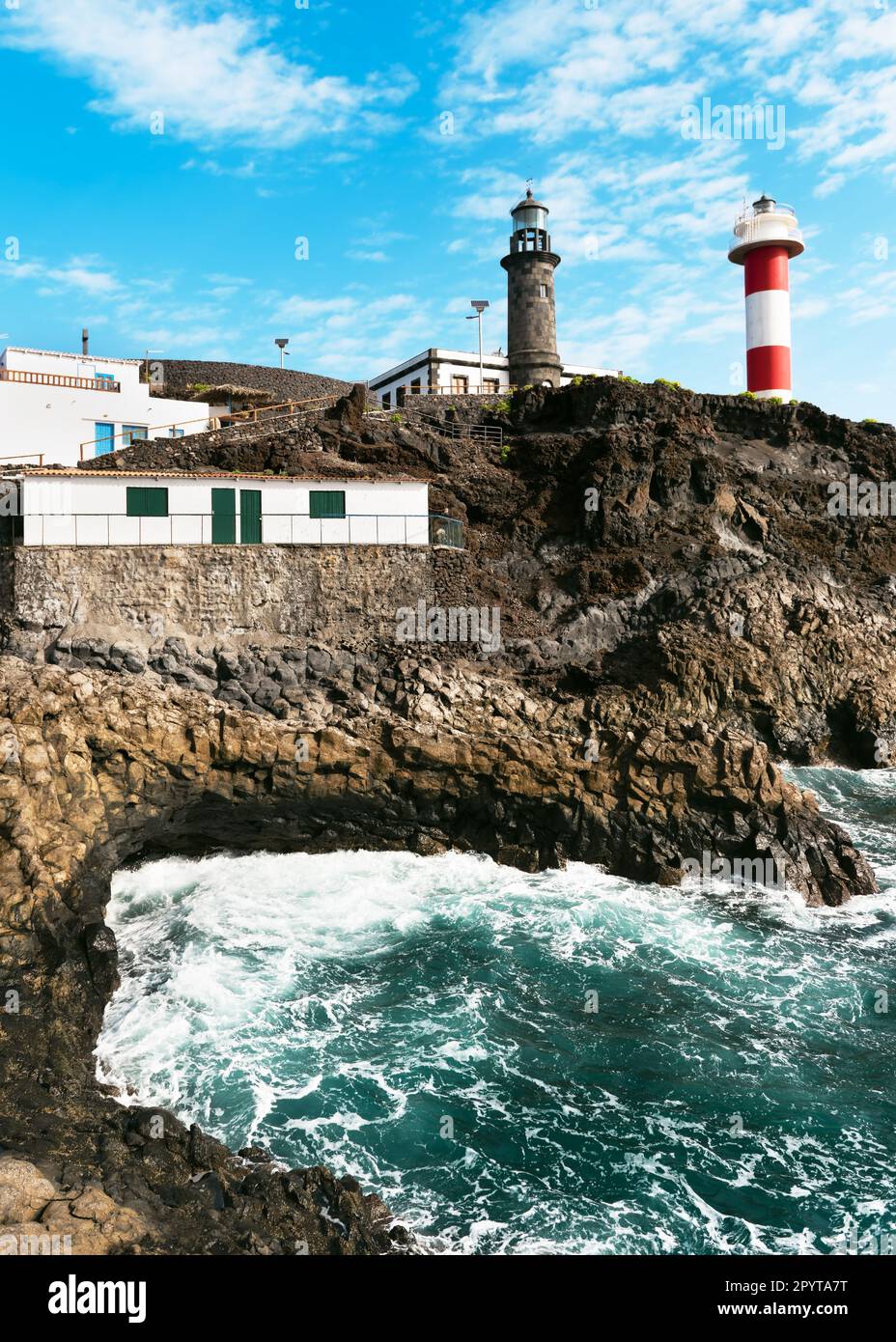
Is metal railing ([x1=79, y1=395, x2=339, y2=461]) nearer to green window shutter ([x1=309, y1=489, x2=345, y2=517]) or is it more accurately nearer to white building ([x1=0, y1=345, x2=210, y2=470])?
white building ([x1=0, y1=345, x2=210, y2=470])

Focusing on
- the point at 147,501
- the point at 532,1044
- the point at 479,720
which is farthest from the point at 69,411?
the point at 532,1044

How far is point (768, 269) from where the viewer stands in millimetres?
44219

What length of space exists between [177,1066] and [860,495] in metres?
37.6

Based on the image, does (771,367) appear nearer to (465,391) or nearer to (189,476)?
(465,391)

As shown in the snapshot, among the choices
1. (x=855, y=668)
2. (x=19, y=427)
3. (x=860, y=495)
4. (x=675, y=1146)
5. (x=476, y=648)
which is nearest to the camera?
(x=675, y=1146)

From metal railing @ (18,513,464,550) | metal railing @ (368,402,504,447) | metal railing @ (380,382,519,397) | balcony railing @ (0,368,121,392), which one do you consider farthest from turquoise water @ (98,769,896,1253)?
metal railing @ (380,382,519,397)

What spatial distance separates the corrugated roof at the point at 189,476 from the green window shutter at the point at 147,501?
31 centimetres

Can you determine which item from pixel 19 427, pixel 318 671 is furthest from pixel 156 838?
pixel 19 427

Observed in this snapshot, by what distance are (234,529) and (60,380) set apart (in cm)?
1383

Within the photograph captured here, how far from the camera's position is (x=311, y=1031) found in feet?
49.6

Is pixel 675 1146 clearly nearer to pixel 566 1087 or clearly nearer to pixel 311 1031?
pixel 566 1087

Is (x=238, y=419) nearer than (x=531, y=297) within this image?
Yes

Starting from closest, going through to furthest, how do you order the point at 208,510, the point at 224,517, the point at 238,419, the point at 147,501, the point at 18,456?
the point at 147,501 → the point at 208,510 → the point at 224,517 → the point at 18,456 → the point at 238,419

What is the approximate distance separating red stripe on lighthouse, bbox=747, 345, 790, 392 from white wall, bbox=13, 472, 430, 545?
2292 centimetres
